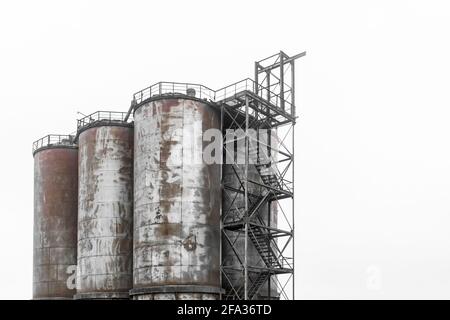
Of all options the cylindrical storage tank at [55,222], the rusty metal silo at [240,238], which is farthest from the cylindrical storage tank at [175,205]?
the cylindrical storage tank at [55,222]

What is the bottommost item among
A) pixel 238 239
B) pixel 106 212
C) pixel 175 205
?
pixel 238 239

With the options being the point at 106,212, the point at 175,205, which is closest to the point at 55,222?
the point at 106,212

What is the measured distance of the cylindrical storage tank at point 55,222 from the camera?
4816cm

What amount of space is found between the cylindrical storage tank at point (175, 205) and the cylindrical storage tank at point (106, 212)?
115 inches

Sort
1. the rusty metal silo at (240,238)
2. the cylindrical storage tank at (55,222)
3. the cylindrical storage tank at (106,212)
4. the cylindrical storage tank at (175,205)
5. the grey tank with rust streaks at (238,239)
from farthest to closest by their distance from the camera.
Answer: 1. the cylindrical storage tank at (55,222)
2. the cylindrical storage tank at (106,212)
3. the grey tank with rust streaks at (238,239)
4. the rusty metal silo at (240,238)
5. the cylindrical storage tank at (175,205)

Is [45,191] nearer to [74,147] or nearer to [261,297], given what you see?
[74,147]

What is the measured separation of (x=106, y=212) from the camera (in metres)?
43.6

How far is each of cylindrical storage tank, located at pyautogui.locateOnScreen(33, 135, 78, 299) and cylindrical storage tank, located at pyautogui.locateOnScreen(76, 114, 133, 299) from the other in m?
3.85

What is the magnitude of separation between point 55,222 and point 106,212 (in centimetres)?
717

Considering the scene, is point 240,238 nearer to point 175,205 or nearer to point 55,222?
point 175,205

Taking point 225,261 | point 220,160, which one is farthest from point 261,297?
point 220,160

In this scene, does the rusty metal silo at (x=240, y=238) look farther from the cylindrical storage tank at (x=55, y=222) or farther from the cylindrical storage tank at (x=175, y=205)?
the cylindrical storage tank at (x=55, y=222)

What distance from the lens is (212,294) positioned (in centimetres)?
3897

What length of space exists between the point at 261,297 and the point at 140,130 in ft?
42.5
